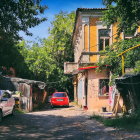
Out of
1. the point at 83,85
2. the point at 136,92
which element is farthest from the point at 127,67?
the point at 83,85

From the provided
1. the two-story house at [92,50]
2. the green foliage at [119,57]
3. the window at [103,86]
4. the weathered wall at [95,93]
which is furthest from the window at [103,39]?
the green foliage at [119,57]

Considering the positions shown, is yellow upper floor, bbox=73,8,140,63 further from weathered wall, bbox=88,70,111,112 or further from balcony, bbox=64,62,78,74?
balcony, bbox=64,62,78,74

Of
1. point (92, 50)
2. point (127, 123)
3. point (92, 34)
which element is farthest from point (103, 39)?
point (127, 123)

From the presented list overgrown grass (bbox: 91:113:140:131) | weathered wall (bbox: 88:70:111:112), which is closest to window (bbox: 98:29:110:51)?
weathered wall (bbox: 88:70:111:112)

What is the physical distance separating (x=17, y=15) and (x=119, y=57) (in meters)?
8.52

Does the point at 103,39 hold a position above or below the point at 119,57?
above

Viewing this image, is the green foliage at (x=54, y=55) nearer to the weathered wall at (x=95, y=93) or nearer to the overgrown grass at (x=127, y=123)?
the weathered wall at (x=95, y=93)

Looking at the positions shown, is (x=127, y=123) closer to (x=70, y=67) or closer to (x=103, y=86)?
(x=103, y=86)

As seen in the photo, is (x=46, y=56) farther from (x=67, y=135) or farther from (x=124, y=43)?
(x=67, y=135)

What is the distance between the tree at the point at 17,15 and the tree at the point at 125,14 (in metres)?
3.85

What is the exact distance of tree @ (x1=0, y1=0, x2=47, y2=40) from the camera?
35.1ft

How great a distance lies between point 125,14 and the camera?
13531 millimetres

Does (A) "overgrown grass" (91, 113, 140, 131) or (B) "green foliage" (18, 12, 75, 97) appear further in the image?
(B) "green foliage" (18, 12, 75, 97)

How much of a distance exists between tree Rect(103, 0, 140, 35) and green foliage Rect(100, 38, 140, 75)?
1.77 m
